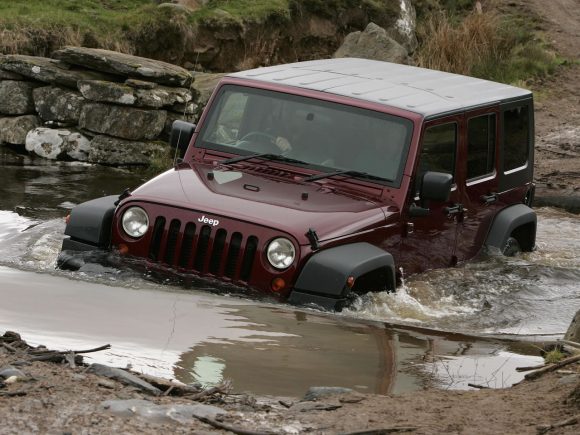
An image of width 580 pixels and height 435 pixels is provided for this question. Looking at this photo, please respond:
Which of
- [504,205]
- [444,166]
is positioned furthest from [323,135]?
[504,205]

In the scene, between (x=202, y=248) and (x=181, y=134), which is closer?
(x=202, y=248)

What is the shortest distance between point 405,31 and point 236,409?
16420mm

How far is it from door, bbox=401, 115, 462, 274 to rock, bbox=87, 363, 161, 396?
331 cm

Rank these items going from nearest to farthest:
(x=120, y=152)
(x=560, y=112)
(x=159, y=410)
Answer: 1. (x=159, y=410)
2. (x=120, y=152)
3. (x=560, y=112)

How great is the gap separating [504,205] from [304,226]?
9.03 ft

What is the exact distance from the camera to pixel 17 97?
48.7ft

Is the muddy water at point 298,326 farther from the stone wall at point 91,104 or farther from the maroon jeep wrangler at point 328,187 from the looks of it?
the stone wall at point 91,104

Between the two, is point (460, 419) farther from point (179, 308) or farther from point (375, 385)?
point (179, 308)

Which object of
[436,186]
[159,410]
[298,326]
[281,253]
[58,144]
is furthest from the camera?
[58,144]

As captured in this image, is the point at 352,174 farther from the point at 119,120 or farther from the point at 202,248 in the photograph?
the point at 119,120

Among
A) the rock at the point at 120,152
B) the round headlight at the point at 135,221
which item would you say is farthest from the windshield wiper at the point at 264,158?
the rock at the point at 120,152

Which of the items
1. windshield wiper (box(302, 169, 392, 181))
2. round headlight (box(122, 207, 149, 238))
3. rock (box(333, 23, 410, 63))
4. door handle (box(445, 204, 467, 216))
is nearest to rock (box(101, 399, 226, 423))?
round headlight (box(122, 207, 149, 238))

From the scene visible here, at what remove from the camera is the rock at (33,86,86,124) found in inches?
577

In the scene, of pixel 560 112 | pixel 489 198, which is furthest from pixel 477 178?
pixel 560 112
